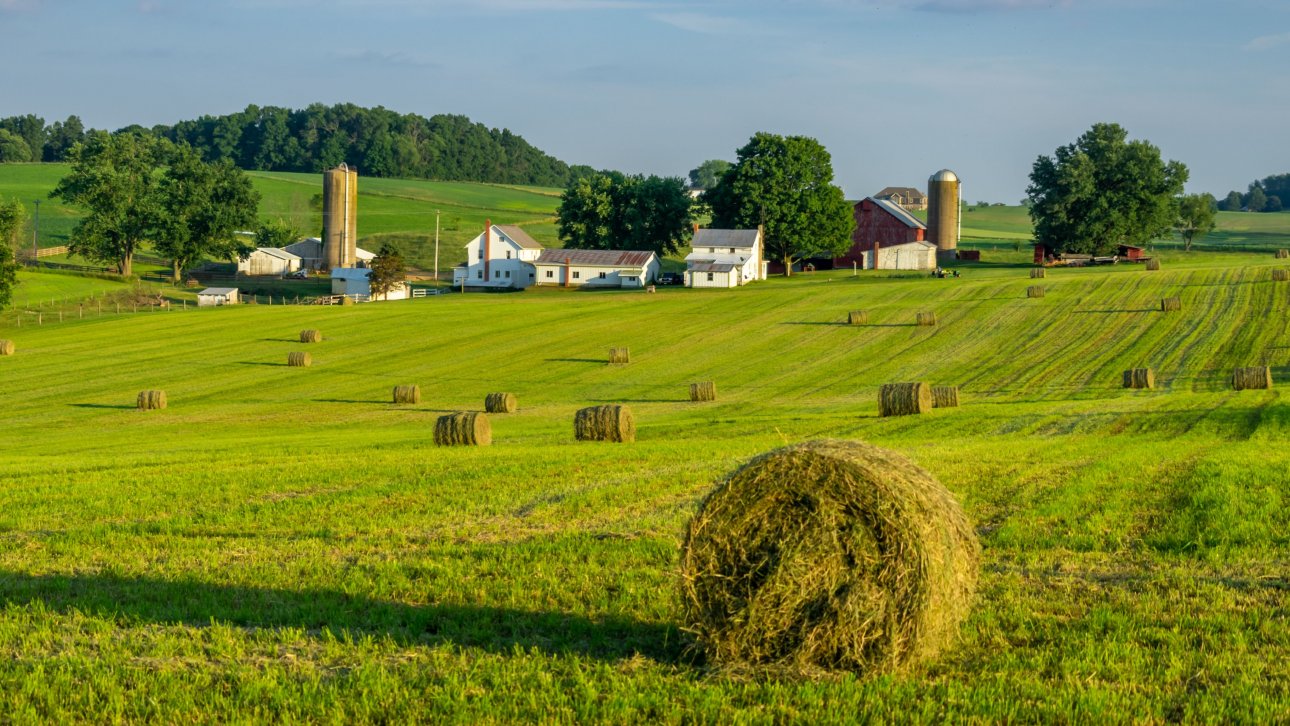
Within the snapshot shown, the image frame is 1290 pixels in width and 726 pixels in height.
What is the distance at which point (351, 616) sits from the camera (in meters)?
11.5

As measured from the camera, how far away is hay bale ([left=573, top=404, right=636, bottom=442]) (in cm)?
2811

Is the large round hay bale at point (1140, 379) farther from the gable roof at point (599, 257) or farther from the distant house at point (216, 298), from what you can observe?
the distant house at point (216, 298)

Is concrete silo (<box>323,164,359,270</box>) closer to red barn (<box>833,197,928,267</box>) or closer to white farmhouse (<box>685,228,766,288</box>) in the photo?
white farmhouse (<box>685,228,766,288</box>)

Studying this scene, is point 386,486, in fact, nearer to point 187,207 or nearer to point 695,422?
point 695,422

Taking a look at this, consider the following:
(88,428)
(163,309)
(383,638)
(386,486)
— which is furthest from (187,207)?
(383,638)

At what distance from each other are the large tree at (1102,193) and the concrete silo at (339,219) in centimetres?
7046

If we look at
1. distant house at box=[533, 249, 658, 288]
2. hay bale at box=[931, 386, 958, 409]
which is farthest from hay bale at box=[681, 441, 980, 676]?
distant house at box=[533, 249, 658, 288]

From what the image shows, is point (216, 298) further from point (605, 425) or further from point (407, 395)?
point (605, 425)

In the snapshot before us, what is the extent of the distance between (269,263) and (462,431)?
4282 inches

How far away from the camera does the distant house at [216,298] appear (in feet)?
309

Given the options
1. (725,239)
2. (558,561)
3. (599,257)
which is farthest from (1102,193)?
(558,561)

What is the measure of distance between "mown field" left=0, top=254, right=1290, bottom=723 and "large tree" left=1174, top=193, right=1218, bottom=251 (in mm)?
101323

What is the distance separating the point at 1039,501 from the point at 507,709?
1039cm

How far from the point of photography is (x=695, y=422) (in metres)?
33.4
